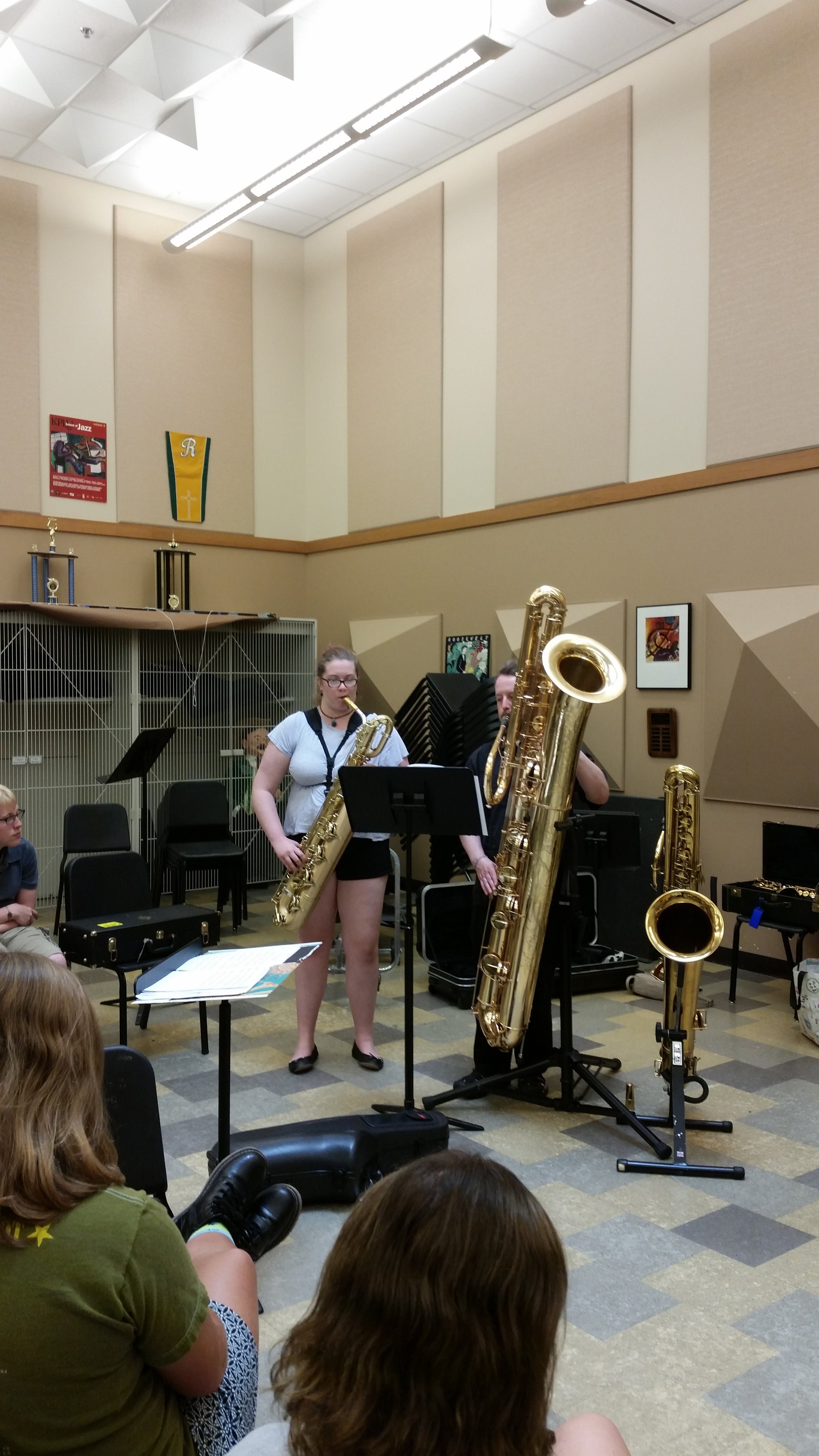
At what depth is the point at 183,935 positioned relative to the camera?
4605 mm

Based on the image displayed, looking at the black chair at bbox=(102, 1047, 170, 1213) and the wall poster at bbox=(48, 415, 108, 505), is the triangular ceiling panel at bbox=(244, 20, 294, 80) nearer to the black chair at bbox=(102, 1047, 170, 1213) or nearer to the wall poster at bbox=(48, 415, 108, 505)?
the wall poster at bbox=(48, 415, 108, 505)

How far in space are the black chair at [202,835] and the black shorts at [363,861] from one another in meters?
2.51

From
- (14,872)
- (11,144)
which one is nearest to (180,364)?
(11,144)

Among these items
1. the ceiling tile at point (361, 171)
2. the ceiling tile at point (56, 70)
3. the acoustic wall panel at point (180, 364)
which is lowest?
the acoustic wall panel at point (180, 364)

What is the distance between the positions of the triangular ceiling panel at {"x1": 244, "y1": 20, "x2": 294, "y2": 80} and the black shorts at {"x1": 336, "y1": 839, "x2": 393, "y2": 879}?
14.7ft

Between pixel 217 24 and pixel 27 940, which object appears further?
pixel 217 24

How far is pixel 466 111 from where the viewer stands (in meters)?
7.09

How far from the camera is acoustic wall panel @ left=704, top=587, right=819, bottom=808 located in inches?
223

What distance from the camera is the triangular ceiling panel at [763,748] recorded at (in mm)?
5684

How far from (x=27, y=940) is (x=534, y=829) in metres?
2.02

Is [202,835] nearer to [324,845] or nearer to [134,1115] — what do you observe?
[324,845]

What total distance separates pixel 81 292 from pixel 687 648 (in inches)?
200

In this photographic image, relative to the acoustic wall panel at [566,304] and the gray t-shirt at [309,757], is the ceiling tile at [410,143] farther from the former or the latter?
the gray t-shirt at [309,757]

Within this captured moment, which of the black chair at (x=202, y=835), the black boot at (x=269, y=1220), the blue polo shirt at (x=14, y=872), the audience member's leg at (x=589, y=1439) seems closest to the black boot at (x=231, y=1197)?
the black boot at (x=269, y=1220)
